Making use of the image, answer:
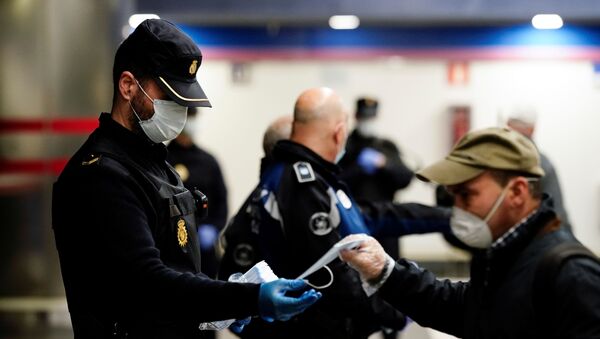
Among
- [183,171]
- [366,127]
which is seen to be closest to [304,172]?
[183,171]

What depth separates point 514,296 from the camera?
2355 millimetres

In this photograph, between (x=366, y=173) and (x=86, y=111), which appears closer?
(x=366, y=173)

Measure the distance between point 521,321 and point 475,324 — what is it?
0.69 ft

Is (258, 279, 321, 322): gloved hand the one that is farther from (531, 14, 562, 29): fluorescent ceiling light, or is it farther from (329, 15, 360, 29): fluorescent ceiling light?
(531, 14, 562, 29): fluorescent ceiling light

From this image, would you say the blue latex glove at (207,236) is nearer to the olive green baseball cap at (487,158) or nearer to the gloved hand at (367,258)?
the gloved hand at (367,258)

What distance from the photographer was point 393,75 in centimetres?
949

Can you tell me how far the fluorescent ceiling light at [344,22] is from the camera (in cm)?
916

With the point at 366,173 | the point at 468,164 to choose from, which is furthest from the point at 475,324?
the point at 366,173

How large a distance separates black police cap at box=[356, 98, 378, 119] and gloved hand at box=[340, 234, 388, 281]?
166 inches

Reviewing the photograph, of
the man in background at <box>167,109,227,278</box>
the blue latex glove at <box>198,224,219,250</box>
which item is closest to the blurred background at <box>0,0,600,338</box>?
the man in background at <box>167,109,227,278</box>

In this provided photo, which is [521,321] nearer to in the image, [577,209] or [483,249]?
[483,249]

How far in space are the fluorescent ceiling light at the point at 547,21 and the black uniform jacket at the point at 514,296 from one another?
6.70 m

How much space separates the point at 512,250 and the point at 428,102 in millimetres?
7139

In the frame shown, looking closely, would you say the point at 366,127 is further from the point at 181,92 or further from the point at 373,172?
the point at 181,92
